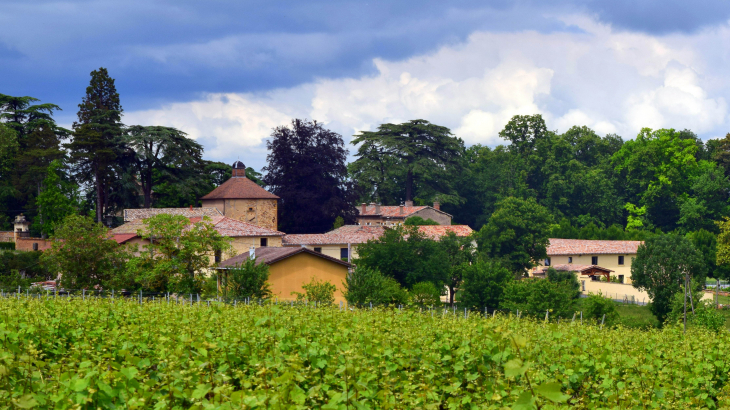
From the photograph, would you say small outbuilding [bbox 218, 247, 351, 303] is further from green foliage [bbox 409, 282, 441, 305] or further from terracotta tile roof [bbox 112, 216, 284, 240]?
terracotta tile roof [bbox 112, 216, 284, 240]

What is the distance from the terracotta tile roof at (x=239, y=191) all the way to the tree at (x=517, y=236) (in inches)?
758

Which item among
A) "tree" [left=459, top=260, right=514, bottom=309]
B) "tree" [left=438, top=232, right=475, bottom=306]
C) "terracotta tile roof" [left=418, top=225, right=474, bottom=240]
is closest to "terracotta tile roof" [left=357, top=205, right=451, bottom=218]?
"terracotta tile roof" [left=418, top=225, right=474, bottom=240]

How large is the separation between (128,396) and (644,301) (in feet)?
160

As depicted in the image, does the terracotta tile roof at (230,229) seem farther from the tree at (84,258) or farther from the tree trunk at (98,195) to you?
the tree at (84,258)

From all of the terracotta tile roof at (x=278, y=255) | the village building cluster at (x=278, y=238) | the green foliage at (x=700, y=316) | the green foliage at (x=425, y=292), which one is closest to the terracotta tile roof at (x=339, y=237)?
the village building cluster at (x=278, y=238)

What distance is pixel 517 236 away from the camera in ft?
184

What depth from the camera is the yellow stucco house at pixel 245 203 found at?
59188 millimetres

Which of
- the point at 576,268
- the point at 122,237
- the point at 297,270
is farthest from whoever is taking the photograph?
the point at 576,268

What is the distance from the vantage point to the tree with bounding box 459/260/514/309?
135 ft

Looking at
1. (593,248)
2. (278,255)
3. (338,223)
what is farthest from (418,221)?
(278,255)

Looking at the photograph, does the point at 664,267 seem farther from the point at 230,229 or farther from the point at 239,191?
the point at 239,191

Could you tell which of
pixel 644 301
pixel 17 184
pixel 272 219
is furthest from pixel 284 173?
pixel 644 301

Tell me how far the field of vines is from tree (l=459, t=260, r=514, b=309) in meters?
29.7

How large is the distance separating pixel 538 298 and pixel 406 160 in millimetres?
46010
